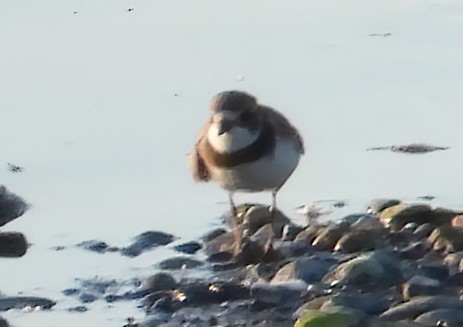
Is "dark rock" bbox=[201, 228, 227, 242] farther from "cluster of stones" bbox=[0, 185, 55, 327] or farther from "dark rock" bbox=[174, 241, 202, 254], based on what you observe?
"cluster of stones" bbox=[0, 185, 55, 327]

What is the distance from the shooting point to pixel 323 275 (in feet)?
24.3

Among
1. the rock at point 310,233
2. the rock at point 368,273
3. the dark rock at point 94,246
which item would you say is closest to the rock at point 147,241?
the dark rock at point 94,246

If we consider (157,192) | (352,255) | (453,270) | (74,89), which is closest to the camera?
(453,270)

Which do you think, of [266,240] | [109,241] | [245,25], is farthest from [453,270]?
[245,25]

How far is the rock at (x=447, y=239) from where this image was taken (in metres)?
7.61

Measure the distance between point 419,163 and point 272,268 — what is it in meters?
1.77

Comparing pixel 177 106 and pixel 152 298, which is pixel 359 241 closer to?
pixel 152 298

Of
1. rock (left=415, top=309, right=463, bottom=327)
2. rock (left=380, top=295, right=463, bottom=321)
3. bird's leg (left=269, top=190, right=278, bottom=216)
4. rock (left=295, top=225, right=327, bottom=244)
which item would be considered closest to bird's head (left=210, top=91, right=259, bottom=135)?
bird's leg (left=269, top=190, right=278, bottom=216)

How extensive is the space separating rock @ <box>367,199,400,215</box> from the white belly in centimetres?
54

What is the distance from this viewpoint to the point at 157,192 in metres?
8.88

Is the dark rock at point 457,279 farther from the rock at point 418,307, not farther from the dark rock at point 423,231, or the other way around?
the dark rock at point 423,231

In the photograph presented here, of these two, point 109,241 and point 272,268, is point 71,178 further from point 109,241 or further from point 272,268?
point 272,268

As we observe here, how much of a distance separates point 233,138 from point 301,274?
3.00ft

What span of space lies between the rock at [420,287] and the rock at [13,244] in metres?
2.16
